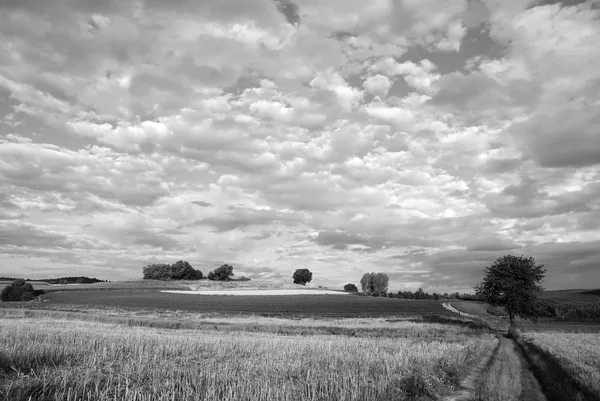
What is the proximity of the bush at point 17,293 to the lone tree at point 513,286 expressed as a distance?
413 feet

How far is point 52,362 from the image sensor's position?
53.2ft

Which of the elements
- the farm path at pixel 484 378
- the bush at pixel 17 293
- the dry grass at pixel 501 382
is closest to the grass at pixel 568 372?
the farm path at pixel 484 378

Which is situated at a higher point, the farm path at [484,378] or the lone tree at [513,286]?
the lone tree at [513,286]

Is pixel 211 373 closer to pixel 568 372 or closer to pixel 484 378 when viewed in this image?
pixel 484 378

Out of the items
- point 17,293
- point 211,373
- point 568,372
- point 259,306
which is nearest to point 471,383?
point 568,372

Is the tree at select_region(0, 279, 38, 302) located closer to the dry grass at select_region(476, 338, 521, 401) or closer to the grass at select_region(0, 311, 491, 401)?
the grass at select_region(0, 311, 491, 401)

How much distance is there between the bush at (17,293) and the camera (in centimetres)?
12156

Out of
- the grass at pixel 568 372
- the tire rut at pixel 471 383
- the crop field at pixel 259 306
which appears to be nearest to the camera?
the tire rut at pixel 471 383

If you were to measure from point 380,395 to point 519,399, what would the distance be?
248 inches

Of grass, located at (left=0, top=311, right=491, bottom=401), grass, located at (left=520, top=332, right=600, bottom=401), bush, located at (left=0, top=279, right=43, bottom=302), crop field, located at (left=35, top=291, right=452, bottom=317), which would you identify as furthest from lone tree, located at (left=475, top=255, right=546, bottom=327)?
bush, located at (left=0, top=279, right=43, bottom=302)

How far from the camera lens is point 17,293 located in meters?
123

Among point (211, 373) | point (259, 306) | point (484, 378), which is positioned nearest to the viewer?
point (211, 373)

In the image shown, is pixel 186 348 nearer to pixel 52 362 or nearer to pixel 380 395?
pixel 52 362

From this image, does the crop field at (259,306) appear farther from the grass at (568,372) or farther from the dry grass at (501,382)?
the dry grass at (501,382)
